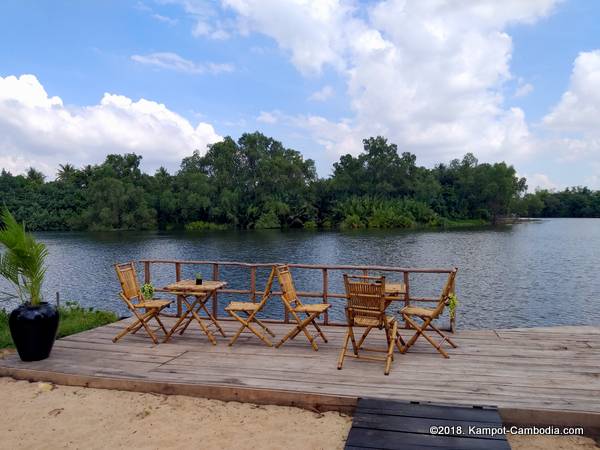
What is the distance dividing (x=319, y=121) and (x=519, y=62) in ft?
60.7

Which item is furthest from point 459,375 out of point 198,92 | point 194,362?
point 198,92

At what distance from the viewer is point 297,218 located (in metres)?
69.4

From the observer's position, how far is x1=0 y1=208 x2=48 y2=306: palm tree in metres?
5.81

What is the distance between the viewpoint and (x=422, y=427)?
3832 mm

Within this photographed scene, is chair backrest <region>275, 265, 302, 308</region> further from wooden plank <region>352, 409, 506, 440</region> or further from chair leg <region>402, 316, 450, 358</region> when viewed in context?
wooden plank <region>352, 409, 506, 440</region>

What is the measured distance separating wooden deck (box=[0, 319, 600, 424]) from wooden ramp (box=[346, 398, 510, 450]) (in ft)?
0.73

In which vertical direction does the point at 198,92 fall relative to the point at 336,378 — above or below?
above

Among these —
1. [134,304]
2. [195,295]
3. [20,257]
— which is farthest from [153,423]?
[20,257]

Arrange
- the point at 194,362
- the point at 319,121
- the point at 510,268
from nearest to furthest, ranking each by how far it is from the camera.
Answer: the point at 194,362
the point at 510,268
the point at 319,121

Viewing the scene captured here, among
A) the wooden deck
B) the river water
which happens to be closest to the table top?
the wooden deck

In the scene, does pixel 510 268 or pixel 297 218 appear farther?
pixel 297 218

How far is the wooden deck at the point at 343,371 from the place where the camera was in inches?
178

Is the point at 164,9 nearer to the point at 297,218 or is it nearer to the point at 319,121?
the point at 319,121

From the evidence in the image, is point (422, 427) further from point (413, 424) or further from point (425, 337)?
point (425, 337)
